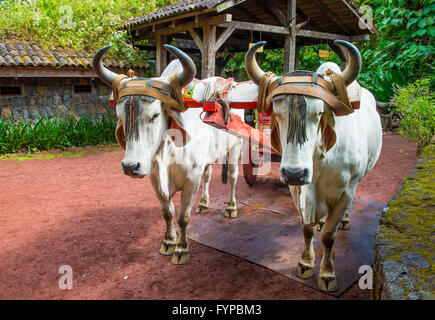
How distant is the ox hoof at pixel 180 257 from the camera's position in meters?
3.23

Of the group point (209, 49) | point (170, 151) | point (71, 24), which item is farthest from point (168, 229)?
point (71, 24)

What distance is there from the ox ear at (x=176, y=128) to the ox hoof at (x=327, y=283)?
156cm

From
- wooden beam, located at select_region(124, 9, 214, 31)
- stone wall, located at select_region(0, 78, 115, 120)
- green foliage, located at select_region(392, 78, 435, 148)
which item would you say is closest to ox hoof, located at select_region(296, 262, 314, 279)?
green foliage, located at select_region(392, 78, 435, 148)

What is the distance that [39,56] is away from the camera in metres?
8.37

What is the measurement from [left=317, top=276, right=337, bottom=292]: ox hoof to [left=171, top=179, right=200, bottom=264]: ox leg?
1.21 metres

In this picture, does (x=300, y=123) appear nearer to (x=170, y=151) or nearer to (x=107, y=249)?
(x=170, y=151)

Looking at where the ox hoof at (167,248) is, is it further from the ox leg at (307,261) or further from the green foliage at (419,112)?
the green foliage at (419,112)

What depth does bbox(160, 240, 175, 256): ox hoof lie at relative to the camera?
3420 millimetres

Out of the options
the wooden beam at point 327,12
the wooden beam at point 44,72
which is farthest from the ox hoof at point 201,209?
the wooden beam at point 327,12

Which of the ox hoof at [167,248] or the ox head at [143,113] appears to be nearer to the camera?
the ox head at [143,113]

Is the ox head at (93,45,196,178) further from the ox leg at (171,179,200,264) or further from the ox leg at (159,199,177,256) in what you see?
the ox leg at (159,199,177,256)
